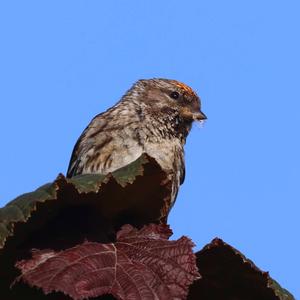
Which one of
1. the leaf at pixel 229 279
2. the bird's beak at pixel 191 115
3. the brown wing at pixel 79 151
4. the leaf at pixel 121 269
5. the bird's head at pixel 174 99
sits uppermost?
the bird's head at pixel 174 99

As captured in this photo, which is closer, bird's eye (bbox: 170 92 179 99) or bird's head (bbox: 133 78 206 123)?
bird's head (bbox: 133 78 206 123)

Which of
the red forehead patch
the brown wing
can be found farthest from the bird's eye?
the brown wing

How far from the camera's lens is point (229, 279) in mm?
4297

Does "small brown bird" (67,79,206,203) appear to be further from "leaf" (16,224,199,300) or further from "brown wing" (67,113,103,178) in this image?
"leaf" (16,224,199,300)

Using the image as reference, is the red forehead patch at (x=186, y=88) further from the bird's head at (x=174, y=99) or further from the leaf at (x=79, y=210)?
the leaf at (x=79, y=210)

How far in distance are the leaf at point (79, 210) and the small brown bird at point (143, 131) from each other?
301 centimetres

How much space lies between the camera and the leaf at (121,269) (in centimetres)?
369

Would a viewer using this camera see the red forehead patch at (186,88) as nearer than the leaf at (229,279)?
No

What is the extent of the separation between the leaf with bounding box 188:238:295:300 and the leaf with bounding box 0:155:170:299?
1.07 ft

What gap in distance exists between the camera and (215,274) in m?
4.26

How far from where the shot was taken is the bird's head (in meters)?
8.52

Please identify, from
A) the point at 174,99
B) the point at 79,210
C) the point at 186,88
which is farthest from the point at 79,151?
the point at 79,210

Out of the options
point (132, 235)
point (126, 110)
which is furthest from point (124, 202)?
point (126, 110)

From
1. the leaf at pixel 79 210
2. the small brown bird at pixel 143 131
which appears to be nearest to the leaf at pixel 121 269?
the leaf at pixel 79 210
